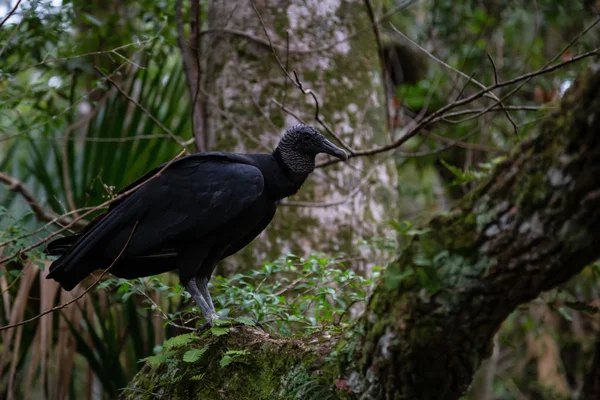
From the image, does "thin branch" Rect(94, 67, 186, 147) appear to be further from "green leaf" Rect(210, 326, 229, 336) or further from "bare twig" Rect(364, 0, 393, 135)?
"bare twig" Rect(364, 0, 393, 135)

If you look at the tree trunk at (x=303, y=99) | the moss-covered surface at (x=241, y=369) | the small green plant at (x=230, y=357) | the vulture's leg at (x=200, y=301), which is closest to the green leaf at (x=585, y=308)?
the moss-covered surface at (x=241, y=369)

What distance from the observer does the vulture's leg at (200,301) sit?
2996mm

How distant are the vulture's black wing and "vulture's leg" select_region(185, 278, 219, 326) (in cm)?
26

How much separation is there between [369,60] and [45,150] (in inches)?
96.9

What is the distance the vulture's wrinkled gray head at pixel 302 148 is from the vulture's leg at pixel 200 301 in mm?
763

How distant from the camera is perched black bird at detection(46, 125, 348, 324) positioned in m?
3.00

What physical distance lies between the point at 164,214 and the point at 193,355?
0.77 metres

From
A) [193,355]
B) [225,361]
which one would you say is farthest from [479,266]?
[193,355]

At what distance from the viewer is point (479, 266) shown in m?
1.62

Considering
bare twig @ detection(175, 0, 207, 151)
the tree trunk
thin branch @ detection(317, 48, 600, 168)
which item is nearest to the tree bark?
thin branch @ detection(317, 48, 600, 168)

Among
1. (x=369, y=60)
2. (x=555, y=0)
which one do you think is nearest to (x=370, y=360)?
(x=369, y=60)

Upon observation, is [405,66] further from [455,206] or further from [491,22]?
[455,206]

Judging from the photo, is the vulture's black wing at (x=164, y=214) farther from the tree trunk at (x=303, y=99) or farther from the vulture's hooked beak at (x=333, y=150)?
the tree trunk at (x=303, y=99)

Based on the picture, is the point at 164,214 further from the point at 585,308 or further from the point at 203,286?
the point at 585,308
